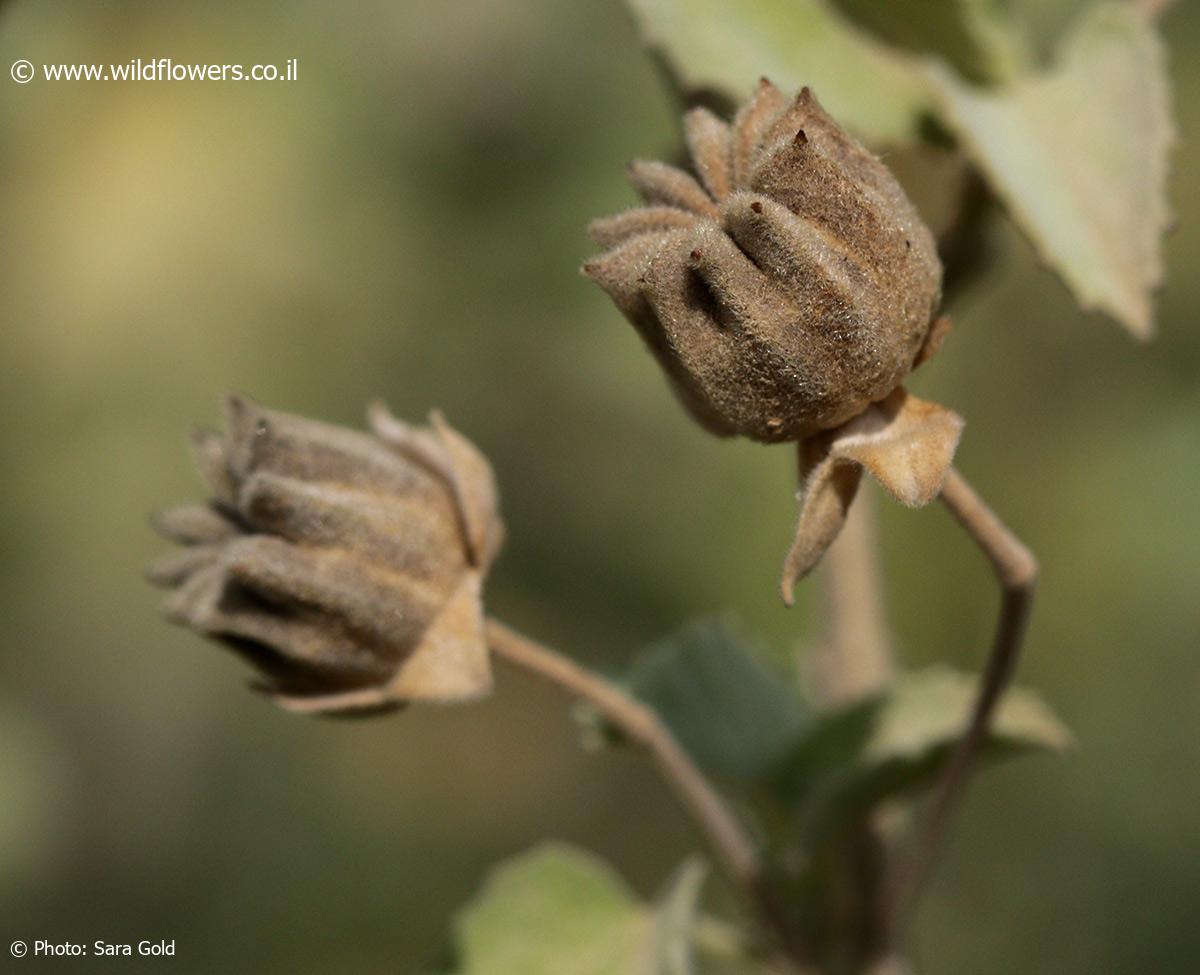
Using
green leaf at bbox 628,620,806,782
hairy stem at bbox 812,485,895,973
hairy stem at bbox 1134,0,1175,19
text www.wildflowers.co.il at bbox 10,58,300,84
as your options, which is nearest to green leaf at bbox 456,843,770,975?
green leaf at bbox 628,620,806,782

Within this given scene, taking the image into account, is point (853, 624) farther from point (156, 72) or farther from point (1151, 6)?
point (156, 72)

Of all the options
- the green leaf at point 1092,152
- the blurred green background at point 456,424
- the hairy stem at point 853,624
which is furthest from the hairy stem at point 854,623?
the blurred green background at point 456,424

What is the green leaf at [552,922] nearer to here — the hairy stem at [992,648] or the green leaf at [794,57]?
the hairy stem at [992,648]

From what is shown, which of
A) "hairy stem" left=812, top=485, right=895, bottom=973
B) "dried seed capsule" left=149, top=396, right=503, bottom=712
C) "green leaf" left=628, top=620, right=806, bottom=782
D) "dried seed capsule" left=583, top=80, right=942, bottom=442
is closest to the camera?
"dried seed capsule" left=583, top=80, right=942, bottom=442

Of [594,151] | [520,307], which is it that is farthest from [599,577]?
[594,151]

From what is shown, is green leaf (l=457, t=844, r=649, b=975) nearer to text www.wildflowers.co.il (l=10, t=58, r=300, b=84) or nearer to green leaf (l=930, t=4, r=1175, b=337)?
green leaf (l=930, t=4, r=1175, b=337)

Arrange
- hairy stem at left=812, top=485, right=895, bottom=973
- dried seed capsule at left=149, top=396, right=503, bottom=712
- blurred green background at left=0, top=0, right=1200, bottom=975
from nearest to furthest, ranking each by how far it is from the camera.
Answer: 1. dried seed capsule at left=149, top=396, right=503, bottom=712
2. hairy stem at left=812, top=485, right=895, bottom=973
3. blurred green background at left=0, top=0, right=1200, bottom=975

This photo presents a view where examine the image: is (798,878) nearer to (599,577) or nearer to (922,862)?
(922,862)
